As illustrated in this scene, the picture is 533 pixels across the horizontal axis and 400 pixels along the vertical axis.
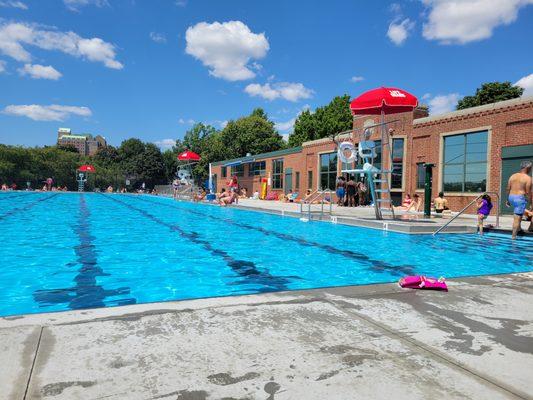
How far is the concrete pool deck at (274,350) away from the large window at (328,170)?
22.3m

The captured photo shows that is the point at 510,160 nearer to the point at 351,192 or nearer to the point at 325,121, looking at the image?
the point at 351,192

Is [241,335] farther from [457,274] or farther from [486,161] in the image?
[486,161]

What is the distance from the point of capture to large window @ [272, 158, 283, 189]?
106ft

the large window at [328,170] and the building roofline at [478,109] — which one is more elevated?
the building roofline at [478,109]

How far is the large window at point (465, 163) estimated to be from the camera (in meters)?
17.0

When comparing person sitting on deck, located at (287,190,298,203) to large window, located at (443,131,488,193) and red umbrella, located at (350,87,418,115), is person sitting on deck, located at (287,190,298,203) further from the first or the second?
red umbrella, located at (350,87,418,115)

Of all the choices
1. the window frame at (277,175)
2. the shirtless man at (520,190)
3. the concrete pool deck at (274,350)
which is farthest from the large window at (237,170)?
the concrete pool deck at (274,350)

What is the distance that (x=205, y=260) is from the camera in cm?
694

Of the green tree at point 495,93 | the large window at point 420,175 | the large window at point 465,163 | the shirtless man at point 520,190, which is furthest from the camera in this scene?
the green tree at point 495,93

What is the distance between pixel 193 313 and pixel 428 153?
738 inches

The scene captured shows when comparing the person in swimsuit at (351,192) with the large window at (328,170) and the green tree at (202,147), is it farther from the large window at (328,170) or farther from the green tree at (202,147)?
the green tree at (202,147)

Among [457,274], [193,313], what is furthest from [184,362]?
[457,274]

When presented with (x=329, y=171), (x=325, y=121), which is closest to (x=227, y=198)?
(x=329, y=171)

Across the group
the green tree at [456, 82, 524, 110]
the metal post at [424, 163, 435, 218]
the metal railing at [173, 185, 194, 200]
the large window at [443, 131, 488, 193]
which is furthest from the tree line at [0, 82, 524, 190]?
the metal post at [424, 163, 435, 218]
